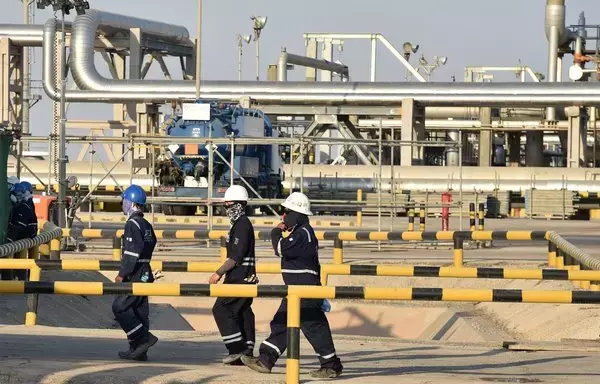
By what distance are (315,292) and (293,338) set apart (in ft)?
1.32

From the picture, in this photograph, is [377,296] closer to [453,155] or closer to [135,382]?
[135,382]

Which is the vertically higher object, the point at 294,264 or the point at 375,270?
the point at 294,264

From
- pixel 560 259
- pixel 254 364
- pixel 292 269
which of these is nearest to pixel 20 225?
A: pixel 254 364

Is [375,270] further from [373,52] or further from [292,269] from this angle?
[373,52]

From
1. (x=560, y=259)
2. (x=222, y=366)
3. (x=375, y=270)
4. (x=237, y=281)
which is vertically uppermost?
(x=237, y=281)

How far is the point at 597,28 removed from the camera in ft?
208

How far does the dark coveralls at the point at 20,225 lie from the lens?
18.1 meters

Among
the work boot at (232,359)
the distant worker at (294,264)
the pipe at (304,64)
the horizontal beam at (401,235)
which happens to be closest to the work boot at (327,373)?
the distant worker at (294,264)

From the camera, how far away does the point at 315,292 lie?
10.2 m

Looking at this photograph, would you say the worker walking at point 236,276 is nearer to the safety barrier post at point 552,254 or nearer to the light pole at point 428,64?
the safety barrier post at point 552,254

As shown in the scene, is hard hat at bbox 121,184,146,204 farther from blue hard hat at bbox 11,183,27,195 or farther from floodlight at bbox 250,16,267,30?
floodlight at bbox 250,16,267,30

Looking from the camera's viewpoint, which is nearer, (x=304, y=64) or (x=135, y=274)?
(x=135, y=274)

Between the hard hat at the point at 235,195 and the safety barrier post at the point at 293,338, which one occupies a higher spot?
the hard hat at the point at 235,195

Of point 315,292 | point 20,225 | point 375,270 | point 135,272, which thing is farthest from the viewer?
point 20,225
